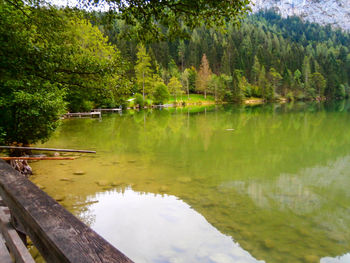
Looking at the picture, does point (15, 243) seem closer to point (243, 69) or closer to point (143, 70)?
point (143, 70)

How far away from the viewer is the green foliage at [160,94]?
60878mm

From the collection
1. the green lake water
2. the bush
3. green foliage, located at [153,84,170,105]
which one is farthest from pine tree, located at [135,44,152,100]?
the green lake water

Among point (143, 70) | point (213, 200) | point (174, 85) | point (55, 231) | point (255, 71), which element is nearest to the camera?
point (55, 231)

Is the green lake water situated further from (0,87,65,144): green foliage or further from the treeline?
the treeline

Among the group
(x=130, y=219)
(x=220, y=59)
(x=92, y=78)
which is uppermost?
(x=220, y=59)

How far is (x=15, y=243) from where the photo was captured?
6.77ft

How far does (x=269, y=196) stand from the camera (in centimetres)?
816

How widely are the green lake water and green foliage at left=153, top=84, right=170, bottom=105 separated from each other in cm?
4707

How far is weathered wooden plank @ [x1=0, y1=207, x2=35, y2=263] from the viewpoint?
1.93 m

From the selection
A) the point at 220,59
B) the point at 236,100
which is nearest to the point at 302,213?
the point at 236,100

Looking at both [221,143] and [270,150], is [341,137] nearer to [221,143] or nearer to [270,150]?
[270,150]

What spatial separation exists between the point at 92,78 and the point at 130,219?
3.80 metres

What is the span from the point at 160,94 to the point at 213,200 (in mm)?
55124

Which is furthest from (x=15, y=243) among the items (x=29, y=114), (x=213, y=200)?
(x=29, y=114)
